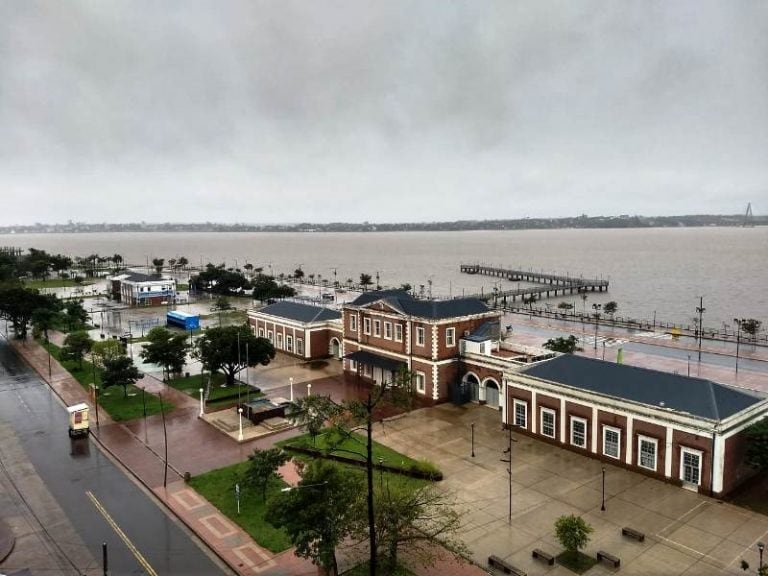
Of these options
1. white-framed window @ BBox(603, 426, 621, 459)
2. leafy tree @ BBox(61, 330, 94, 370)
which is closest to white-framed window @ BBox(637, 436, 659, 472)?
white-framed window @ BBox(603, 426, 621, 459)

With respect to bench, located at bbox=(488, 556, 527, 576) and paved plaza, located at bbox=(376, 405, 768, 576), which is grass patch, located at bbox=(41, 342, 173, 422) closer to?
paved plaza, located at bbox=(376, 405, 768, 576)

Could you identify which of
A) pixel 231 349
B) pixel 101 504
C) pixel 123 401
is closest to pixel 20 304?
pixel 123 401

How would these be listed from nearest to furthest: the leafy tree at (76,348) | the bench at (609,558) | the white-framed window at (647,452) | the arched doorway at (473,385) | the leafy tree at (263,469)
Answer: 1. the bench at (609,558)
2. the leafy tree at (263,469)
3. the white-framed window at (647,452)
4. the arched doorway at (473,385)
5. the leafy tree at (76,348)

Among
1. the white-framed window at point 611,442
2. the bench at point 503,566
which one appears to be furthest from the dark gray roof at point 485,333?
the bench at point 503,566

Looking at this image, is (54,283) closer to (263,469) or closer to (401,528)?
(263,469)

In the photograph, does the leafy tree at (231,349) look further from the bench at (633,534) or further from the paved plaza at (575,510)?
the bench at (633,534)

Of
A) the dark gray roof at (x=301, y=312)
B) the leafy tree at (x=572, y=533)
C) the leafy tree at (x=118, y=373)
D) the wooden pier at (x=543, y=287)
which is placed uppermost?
the dark gray roof at (x=301, y=312)

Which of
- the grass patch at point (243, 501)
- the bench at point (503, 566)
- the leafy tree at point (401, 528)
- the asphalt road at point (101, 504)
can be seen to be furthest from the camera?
the grass patch at point (243, 501)
